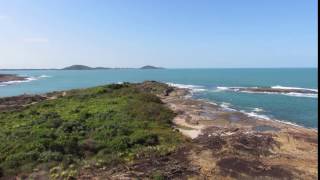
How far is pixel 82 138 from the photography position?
86.9 feet

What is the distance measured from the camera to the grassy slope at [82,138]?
68.8 ft

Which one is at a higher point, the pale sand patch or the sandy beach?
the sandy beach

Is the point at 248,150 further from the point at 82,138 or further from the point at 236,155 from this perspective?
the point at 82,138

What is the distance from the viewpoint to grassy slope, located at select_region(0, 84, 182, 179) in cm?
2097

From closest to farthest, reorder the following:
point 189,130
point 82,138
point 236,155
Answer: point 236,155, point 82,138, point 189,130

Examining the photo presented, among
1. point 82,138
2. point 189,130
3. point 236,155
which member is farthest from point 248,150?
point 82,138

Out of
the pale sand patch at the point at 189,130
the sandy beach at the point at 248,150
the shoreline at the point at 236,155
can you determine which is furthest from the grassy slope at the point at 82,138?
the sandy beach at the point at 248,150

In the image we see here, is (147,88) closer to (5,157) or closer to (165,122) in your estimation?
(165,122)

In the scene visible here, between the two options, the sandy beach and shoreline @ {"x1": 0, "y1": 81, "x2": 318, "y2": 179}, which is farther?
the sandy beach

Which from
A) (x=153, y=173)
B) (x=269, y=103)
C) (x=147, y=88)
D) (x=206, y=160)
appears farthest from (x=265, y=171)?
(x=147, y=88)

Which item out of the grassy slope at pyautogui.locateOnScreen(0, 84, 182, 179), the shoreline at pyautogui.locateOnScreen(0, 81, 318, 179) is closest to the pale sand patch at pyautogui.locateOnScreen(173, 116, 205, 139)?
the shoreline at pyautogui.locateOnScreen(0, 81, 318, 179)

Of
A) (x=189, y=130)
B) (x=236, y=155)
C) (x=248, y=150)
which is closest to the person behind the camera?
(x=236, y=155)

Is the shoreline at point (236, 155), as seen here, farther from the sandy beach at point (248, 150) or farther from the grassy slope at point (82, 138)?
the grassy slope at point (82, 138)

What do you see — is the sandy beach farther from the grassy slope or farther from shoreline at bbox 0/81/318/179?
the grassy slope
